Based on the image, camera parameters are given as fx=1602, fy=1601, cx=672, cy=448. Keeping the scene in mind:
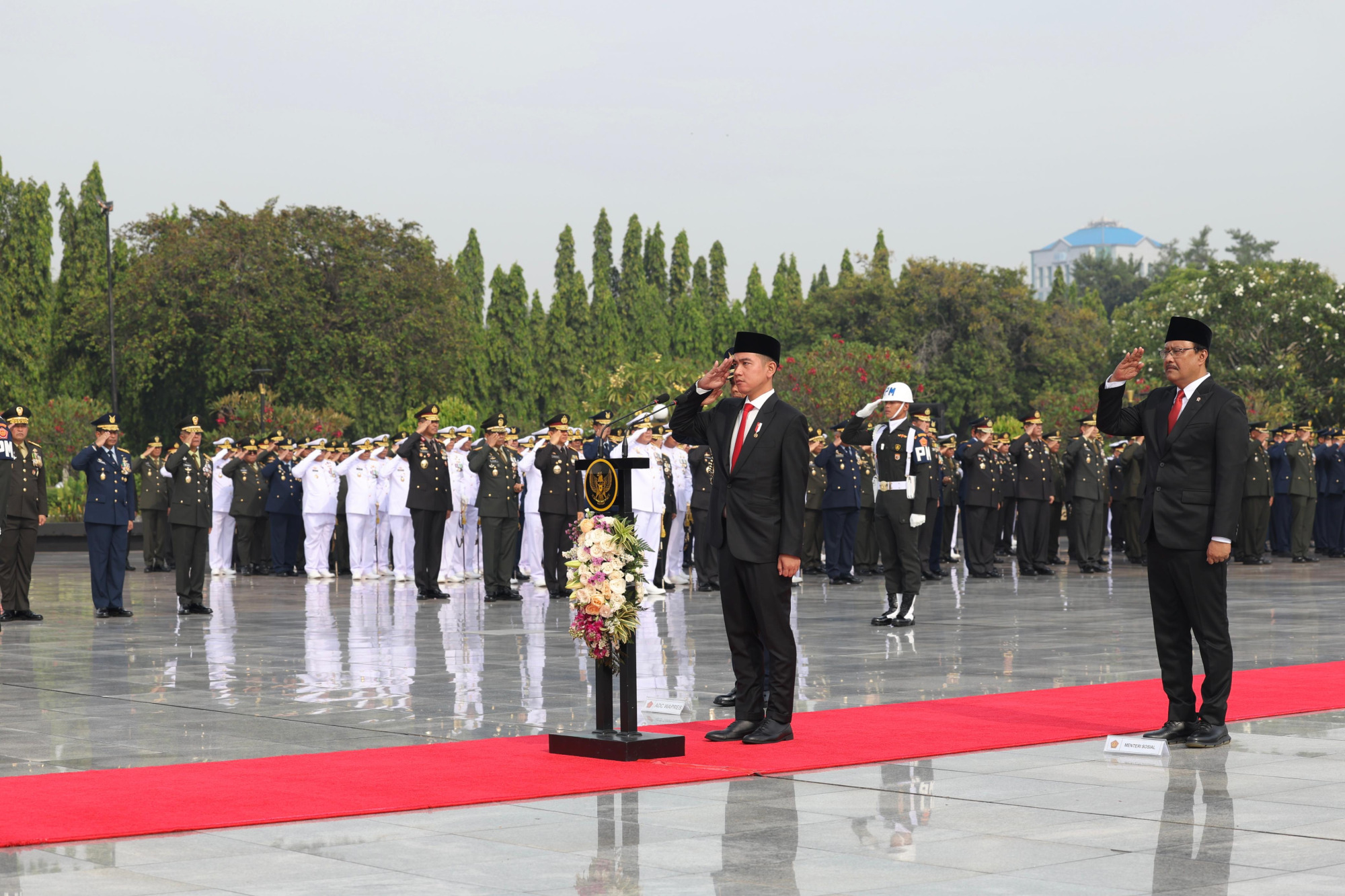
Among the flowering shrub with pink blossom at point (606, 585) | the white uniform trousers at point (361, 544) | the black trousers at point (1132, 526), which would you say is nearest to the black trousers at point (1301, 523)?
the black trousers at point (1132, 526)

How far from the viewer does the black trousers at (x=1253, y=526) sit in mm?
22891

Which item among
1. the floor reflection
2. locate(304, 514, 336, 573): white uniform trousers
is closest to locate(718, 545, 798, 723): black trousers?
the floor reflection

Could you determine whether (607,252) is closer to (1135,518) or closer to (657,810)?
(1135,518)

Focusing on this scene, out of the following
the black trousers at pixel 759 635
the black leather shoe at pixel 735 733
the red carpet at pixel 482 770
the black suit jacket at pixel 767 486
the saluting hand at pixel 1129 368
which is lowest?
the red carpet at pixel 482 770

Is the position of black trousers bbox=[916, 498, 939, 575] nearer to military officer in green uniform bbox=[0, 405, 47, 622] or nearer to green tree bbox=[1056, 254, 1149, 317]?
military officer in green uniform bbox=[0, 405, 47, 622]

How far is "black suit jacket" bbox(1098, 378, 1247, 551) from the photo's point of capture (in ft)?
25.2

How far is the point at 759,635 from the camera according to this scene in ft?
26.2

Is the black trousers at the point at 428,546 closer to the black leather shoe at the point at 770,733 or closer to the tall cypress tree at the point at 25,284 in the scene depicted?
the black leather shoe at the point at 770,733

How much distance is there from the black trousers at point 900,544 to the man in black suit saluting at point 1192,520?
5.51 m

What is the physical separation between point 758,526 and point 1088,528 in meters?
14.6

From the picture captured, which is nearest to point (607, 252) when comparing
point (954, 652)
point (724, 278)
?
point (724, 278)

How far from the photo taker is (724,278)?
3034 inches

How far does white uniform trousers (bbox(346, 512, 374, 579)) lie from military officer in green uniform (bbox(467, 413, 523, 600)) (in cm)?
393

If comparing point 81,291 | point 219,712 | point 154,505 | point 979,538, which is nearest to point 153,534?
point 154,505
